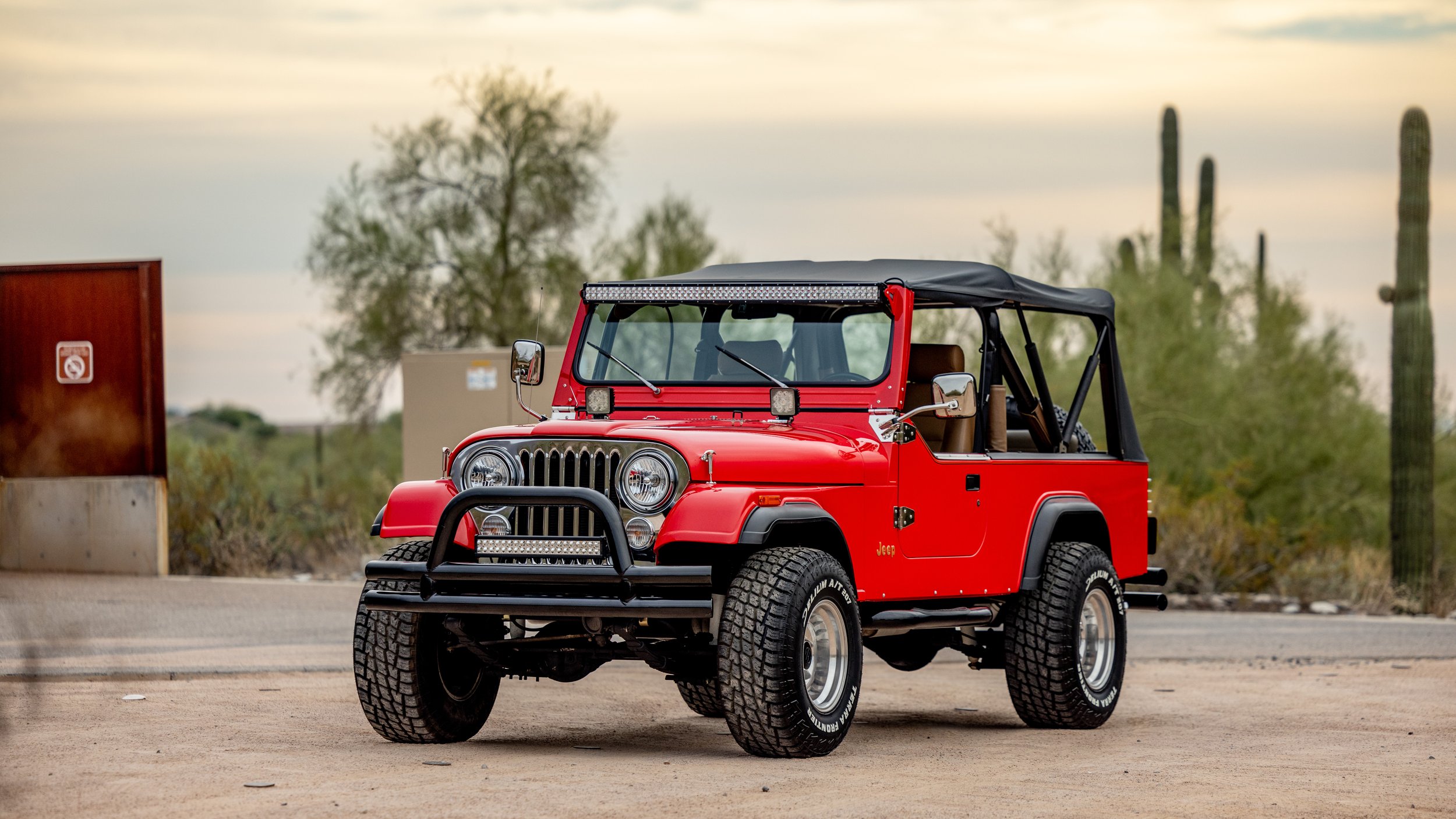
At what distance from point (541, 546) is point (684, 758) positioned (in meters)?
1.16

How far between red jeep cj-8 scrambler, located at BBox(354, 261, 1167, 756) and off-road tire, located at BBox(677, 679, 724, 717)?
19mm

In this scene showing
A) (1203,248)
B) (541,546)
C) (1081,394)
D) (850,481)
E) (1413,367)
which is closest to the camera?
(541,546)

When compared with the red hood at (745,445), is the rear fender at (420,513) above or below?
below

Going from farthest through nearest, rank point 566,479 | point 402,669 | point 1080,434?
point 1080,434 → point 402,669 → point 566,479

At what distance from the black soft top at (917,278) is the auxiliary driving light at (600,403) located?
67 centimetres

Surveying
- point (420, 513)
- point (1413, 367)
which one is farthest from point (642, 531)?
point (1413, 367)


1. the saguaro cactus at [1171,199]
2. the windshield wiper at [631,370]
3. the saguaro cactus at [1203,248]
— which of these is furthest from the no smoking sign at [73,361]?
the saguaro cactus at [1203,248]

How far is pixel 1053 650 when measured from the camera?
388 inches

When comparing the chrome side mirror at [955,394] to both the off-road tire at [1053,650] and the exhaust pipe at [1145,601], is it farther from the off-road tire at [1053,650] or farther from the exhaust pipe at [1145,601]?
the exhaust pipe at [1145,601]

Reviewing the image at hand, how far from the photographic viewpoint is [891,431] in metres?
8.96

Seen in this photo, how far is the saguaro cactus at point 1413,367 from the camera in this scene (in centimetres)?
2323

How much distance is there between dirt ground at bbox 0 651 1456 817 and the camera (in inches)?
271

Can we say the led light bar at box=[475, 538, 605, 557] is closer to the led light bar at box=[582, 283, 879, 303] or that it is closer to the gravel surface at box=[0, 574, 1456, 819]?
the gravel surface at box=[0, 574, 1456, 819]

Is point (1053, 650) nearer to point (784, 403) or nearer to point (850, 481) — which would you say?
point (850, 481)
